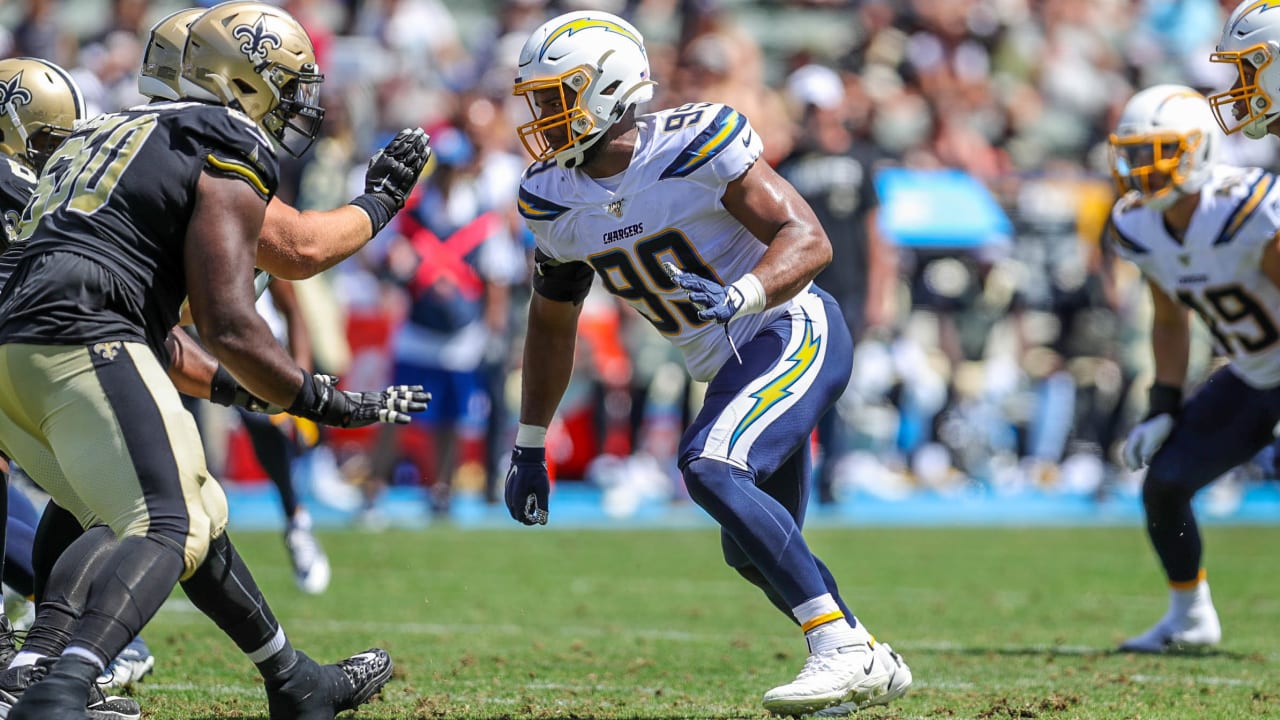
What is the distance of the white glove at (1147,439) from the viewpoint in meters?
5.95

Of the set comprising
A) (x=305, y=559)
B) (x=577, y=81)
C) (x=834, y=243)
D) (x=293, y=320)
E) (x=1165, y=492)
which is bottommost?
(x=834, y=243)

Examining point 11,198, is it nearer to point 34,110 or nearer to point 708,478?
point 34,110

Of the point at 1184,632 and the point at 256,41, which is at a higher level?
the point at 256,41

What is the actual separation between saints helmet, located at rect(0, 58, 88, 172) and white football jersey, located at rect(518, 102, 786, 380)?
54.9 inches

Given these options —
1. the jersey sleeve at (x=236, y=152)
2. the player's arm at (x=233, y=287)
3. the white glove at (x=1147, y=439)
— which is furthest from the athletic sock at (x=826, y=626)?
the white glove at (x=1147, y=439)

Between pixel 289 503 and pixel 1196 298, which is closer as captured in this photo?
pixel 1196 298

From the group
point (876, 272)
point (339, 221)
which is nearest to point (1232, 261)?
point (339, 221)

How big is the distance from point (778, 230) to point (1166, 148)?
2271 millimetres

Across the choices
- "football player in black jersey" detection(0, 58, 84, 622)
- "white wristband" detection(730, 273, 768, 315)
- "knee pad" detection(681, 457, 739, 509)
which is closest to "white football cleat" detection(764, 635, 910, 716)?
"knee pad" detection(681, 457, 739, 509)

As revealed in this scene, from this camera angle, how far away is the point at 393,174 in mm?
4223

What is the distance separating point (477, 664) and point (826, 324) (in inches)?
67.5

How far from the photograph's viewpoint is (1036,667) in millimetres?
5324

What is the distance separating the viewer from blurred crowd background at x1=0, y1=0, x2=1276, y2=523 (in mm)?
10523

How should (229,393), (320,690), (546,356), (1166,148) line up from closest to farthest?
1. (320,690)
2. (229,393)
3. (546,356)
4. (1166,148)
